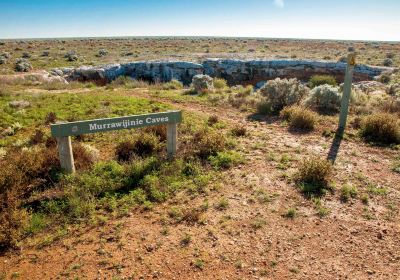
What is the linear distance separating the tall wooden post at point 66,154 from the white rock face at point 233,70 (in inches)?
902

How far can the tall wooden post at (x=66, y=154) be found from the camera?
23.2ft

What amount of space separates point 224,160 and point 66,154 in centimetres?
390

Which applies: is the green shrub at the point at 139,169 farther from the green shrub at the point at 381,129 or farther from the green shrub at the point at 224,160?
the green shrub at the point at 381,129

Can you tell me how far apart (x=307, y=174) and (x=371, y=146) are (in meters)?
3.66

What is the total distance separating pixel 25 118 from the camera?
41.4 ft

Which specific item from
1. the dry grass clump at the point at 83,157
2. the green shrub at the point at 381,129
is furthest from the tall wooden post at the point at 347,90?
the dry grass clump at the point at 83,157

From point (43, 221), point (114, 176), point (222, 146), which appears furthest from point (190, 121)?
point (43, 221)

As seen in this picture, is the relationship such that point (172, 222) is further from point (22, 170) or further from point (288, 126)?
point (288, 126)

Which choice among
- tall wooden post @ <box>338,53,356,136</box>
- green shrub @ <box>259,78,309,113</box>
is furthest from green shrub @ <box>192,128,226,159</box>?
green shrub @ <box>259,78,309,113</box>

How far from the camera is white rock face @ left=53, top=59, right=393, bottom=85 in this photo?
29672mm

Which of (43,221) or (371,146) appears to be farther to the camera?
(371,146)

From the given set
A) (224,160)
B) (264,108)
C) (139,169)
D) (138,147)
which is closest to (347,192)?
(224,160)

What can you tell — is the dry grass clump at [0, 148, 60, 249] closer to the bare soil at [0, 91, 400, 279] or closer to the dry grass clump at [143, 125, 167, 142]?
the bare soil at [0, 91, 400, 279]

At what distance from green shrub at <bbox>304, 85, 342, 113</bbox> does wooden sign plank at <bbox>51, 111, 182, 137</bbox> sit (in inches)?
319
